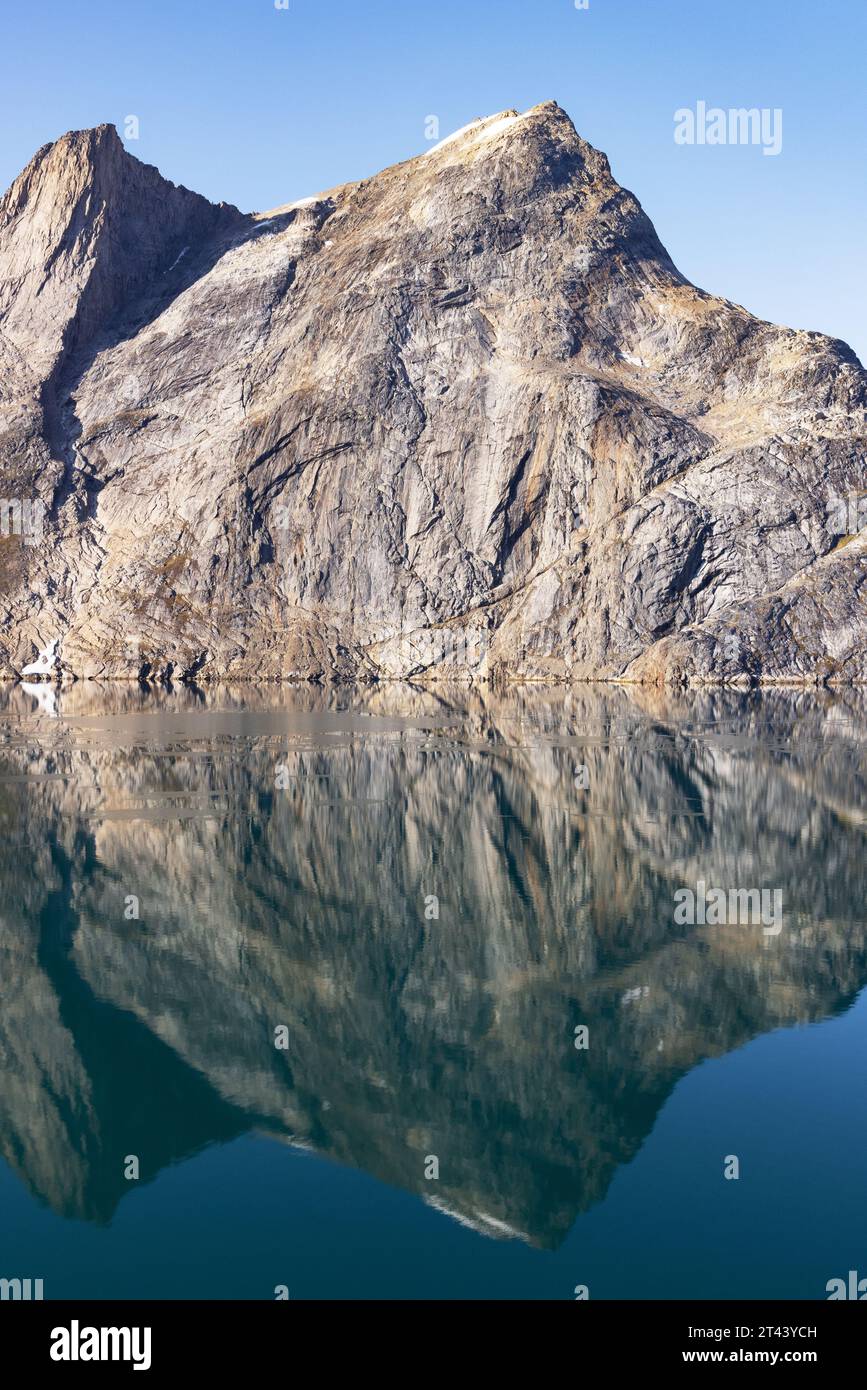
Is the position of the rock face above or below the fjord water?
above

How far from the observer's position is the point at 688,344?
147 m

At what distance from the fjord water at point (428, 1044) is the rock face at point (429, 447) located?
81.3 meters

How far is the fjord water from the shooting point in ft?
52.9

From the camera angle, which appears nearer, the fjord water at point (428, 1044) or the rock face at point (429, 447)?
the fjord water at point (428, 1044)

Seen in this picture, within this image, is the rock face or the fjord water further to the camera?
the rock face

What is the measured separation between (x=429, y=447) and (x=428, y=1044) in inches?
5031

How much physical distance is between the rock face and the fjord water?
8127 centimetres

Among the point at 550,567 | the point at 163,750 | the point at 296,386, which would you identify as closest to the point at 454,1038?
the point at 163,750

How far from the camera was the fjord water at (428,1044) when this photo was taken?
16125 mm

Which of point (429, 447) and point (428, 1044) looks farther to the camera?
point (429, 447)

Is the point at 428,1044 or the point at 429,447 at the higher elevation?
the point at 429,447

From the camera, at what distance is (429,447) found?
5719 inches

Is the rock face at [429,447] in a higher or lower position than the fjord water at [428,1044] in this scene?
higher
